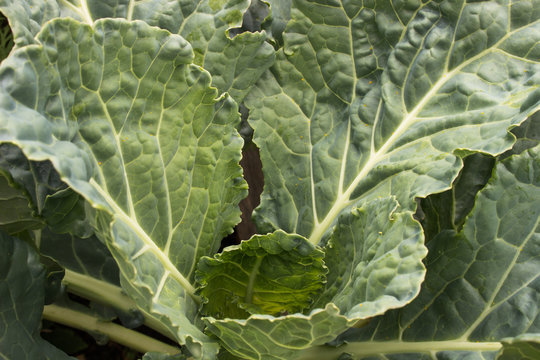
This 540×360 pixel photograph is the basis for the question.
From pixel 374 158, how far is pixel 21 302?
Answer: 2.97 ft

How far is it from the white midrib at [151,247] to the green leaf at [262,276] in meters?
0.04

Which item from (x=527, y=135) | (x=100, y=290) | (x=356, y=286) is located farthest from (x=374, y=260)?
(x=100, y=290)

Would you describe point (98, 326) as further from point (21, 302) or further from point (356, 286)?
point (356, 286)

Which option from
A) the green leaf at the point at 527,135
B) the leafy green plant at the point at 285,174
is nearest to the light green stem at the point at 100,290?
the leafy green plant at the point at 285,174

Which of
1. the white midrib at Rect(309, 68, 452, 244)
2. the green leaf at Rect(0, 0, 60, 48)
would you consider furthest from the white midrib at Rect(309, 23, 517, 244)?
the green leaf at Rect(0, 0, 60, 48)

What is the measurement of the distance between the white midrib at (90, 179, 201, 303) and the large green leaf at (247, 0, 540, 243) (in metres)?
0.26

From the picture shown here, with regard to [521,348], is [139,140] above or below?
above

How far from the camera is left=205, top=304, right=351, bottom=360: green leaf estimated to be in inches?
38.5

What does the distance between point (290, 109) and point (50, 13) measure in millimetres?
612

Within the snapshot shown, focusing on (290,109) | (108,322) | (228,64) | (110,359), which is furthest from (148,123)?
(110,359)

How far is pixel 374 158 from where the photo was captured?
143cm

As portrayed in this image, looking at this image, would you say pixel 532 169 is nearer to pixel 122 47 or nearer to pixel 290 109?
pixel 290 109

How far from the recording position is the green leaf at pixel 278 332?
978 millimetres

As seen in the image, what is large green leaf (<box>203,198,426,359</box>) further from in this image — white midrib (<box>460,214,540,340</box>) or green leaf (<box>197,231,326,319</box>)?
white midrib (<box>460,214,540,340</box>)
